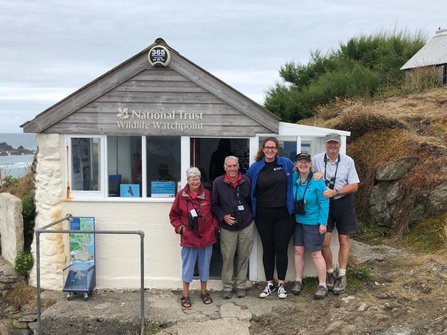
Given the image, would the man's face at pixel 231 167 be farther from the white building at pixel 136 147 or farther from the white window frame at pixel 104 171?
the white window frame at pixel 104 171

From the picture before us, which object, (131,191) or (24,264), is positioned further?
(24,264)

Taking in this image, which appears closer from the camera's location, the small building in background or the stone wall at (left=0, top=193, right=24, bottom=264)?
the stone wall at (left=0, top=193, right=24, bottom=264)

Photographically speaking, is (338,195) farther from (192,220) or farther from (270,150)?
(192,220)

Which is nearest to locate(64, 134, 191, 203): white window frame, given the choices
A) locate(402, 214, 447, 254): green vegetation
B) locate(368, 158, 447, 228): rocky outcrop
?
locate(402, 214, 447, 254): green vegetation

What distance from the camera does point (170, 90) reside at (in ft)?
21.9

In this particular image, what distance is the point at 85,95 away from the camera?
6.63 metres

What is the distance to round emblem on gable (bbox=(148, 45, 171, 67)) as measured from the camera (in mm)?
6527

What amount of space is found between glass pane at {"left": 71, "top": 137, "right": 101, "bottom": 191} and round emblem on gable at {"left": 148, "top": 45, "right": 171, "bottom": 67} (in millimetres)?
1439

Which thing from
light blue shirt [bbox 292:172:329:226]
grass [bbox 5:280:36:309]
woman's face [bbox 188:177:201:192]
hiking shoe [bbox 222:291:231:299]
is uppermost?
woman's face [bbox 188:177:201:192]

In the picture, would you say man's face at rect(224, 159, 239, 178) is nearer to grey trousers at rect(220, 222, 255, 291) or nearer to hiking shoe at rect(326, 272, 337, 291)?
grey trousers at rect(220, 222, 255, 291)

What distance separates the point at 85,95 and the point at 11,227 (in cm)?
261

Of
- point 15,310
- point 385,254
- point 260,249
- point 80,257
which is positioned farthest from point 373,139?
point 15,310

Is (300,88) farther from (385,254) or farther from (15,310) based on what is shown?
(15,310)

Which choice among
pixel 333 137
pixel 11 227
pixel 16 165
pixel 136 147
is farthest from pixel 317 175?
pixel 16 165
